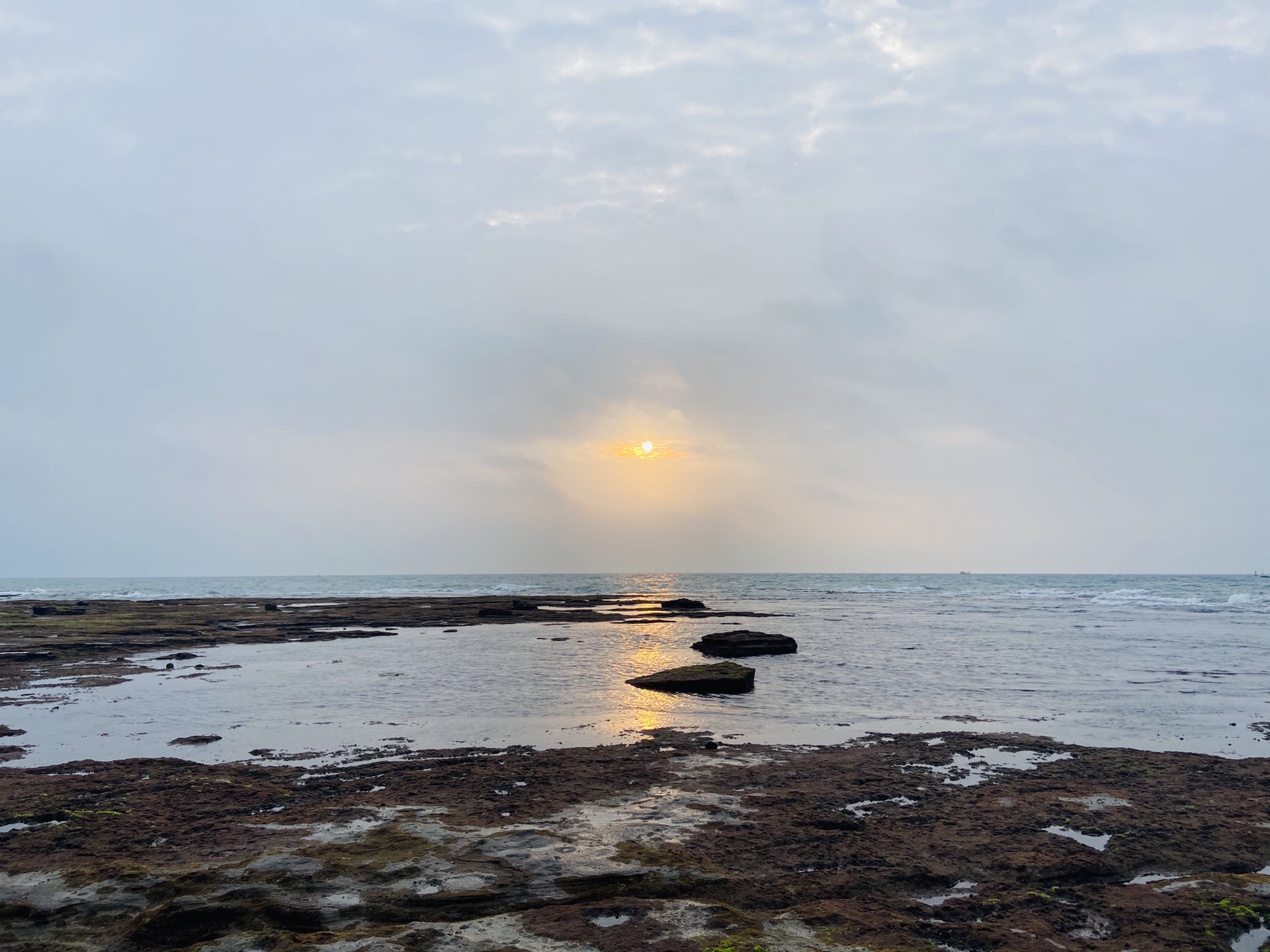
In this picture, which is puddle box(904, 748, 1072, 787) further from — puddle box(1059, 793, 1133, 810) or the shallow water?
the shallow water

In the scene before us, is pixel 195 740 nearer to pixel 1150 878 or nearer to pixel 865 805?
pixel 865 805

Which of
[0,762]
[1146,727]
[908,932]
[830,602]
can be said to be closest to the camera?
[908,932]

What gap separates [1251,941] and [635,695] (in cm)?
1611

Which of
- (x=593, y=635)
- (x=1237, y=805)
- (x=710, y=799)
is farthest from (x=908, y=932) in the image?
(x=593, y=635)

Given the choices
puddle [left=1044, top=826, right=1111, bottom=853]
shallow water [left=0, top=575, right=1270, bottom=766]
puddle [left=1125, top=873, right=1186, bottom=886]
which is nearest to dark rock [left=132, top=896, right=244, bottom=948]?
shallow water [left=0, top=575, right=1270, bottom=766]

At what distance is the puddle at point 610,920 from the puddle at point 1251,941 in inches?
215

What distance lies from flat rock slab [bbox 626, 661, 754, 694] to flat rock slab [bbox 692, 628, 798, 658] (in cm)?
916

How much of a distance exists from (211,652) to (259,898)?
31120 millimetres

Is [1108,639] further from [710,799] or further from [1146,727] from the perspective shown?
[710,799]

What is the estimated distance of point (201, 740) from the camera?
15742mm

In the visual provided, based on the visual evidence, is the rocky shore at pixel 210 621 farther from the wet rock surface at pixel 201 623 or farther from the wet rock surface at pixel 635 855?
the wet rock surface at pixel 635 855

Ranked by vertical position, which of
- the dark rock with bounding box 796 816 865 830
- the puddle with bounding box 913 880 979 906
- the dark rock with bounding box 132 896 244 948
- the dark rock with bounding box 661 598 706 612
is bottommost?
the dark rock with bounding box 661 598 706 612

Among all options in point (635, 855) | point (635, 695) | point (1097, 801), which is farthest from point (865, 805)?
point (635, 695)

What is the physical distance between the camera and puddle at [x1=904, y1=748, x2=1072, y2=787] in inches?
512
